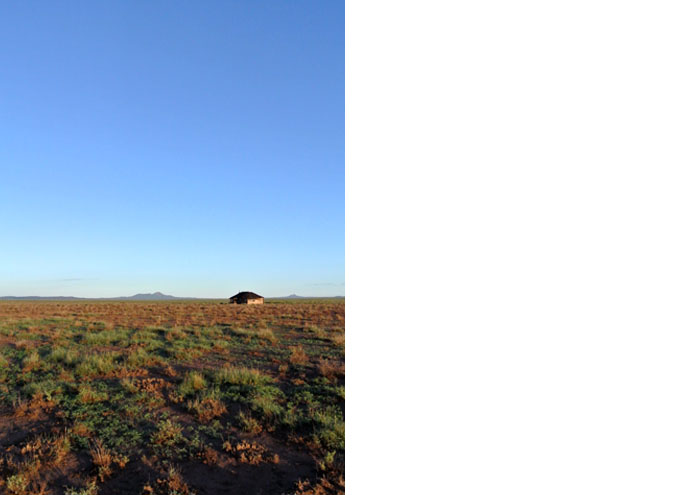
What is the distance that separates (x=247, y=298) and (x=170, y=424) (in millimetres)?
26967

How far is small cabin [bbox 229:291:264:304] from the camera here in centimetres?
2939

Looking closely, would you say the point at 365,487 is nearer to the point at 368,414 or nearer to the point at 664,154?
the point at 368,414

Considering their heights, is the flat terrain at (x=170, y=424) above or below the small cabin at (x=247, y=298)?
below

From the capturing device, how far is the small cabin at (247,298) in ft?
96.4

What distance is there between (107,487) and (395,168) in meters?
2.96

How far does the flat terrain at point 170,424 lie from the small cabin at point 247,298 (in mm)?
22849

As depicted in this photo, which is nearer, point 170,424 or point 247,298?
point 170,424

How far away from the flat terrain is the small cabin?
22849 mm

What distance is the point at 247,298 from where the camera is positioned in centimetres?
2959

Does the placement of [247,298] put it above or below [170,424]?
above

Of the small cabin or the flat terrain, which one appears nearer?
the flat terrain

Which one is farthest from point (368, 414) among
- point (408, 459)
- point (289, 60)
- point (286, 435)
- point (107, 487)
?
point (286, 435)

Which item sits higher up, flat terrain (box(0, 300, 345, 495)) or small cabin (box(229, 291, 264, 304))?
small cabin (box(229, 291, 264, 304))

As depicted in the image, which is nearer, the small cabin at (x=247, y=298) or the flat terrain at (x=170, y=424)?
the flat terrain at (x=170, y=424)
